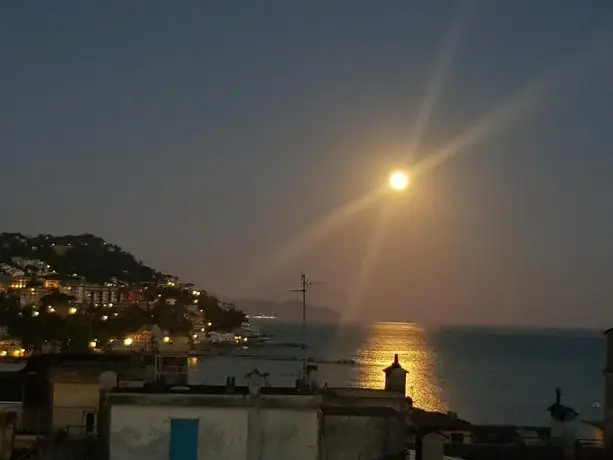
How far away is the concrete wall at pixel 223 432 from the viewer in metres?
18.4

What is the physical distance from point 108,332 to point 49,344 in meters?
37.2

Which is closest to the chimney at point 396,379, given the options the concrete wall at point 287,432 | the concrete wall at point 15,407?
the concrete wall at point 287,432

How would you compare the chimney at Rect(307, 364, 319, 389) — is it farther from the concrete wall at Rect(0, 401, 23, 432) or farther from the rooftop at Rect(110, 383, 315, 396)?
the concrete wall at Rect(0, 401, 23, 432)


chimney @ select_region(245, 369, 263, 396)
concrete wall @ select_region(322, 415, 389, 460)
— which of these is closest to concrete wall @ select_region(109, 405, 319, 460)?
chimney @ select_region(245, 369, 263, 396)

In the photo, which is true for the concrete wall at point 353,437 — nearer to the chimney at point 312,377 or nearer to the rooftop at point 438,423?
the chimney at point 312,377

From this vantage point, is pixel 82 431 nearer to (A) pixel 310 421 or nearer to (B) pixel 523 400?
(A) pixel 310 421

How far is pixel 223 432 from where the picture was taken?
18406mm

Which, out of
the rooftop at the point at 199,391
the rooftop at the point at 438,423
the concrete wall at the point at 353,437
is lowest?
the rooftop at the point at 438,423

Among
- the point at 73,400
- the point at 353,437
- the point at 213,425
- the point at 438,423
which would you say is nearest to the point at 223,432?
the point at 213,425

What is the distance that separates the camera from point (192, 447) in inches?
731

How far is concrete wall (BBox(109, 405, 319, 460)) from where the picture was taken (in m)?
18.4

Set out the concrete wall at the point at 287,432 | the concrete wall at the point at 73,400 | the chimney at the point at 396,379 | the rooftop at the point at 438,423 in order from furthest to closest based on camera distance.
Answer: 1. the concrete wall at the point at 73,400
2. the rooftop at the point at 438,423
3. the chimney at the point at 396,379
4. the concrete wall at the point at 287,432

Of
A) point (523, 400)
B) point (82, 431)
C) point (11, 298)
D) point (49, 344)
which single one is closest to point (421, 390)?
point (523, 400)

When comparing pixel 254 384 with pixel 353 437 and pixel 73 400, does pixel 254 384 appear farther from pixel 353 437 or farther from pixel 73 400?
pixel 73 400
